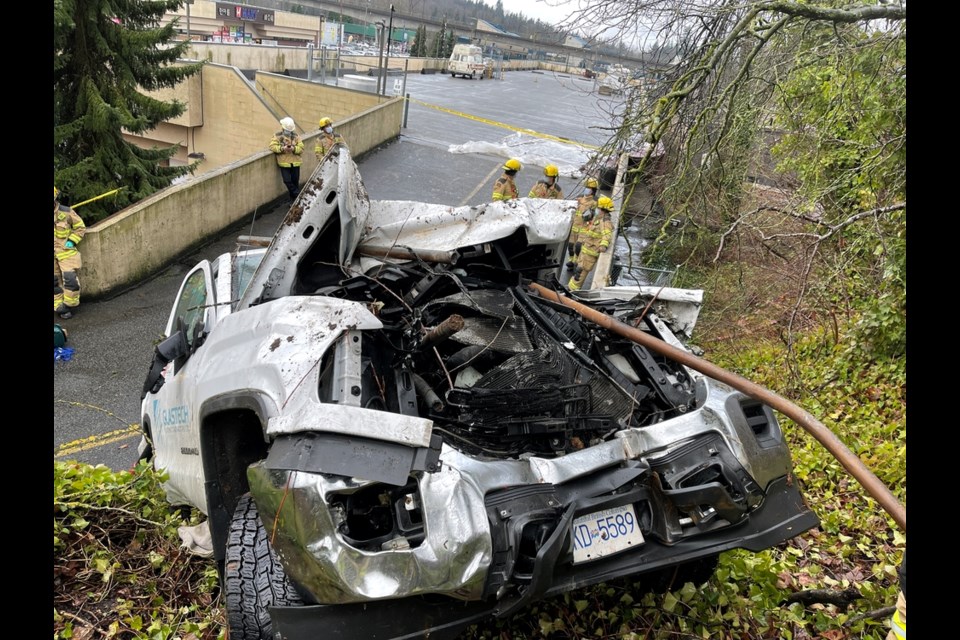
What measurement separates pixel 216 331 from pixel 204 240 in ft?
25.2

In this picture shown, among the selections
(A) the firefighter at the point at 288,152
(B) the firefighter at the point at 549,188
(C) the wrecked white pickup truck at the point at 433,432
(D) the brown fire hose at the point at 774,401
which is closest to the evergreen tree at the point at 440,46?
(A) the firefighter at the point at 288,152

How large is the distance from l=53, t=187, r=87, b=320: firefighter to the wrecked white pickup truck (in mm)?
4752

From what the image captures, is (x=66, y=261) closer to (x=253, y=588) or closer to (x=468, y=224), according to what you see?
(x=468, y=224)

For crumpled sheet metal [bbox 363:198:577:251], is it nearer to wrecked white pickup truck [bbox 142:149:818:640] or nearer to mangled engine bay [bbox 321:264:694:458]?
wrecked white pickup truck [bbox 142:149:818:640]

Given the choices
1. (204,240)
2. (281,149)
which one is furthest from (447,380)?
(281,149)

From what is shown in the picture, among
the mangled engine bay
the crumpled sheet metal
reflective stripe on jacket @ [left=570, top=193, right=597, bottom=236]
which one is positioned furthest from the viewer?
reflective stripe on jacket @ [left=570, top=193, right=597, bottom=236]

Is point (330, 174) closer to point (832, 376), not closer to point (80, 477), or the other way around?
point (80, 477)

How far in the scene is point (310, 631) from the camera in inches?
95.1

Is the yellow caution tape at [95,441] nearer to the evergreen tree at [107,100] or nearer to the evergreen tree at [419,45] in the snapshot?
the evergreen tree at [107,100]

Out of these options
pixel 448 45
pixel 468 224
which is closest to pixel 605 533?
pixel 468 224

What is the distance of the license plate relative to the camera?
2.69 meters

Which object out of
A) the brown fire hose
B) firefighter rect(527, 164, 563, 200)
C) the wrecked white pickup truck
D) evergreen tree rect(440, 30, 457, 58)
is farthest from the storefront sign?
the brown fire hose
